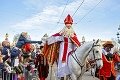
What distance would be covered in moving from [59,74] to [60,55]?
1.95ft

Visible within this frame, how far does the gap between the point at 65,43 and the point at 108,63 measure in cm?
148

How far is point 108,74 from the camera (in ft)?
26.4

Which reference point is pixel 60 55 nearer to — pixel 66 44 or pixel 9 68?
pixel 66 44

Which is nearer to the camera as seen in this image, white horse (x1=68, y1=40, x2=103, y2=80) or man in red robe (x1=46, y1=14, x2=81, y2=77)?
white horse (x1=68, y1=40, x2=103, y2=80)

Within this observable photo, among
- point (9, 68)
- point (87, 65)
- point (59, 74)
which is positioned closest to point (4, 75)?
point (9, 68)

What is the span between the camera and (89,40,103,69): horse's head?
7.41 m

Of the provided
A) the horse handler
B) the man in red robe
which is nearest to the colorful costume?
the man in red robe

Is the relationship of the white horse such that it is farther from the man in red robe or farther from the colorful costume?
the colorful costume

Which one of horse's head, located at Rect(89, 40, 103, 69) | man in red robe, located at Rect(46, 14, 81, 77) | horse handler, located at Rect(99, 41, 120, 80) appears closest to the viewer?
horse's head, located at Rect(89, 40, 103, 69)

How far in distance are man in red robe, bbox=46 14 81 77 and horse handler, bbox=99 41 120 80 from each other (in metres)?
0.92

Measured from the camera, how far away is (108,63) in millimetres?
8102

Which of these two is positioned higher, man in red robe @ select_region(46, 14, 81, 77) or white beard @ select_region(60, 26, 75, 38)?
white beard @ select_region(60, 26, 75, 38)

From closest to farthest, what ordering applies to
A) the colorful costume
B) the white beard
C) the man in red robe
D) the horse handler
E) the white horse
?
the white horse
the horse handler
the man in red robe
the white beard
the colorful costume

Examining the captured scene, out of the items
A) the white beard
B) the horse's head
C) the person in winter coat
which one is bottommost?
the person in winter coat
